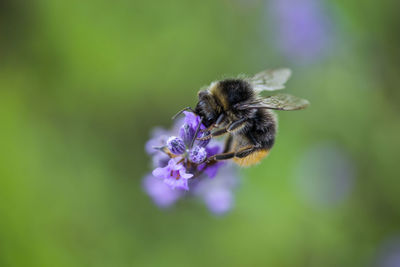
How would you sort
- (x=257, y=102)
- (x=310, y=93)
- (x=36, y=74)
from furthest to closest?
(x=310, y=93) → (x=36, y=74) → (x=257, y=102)

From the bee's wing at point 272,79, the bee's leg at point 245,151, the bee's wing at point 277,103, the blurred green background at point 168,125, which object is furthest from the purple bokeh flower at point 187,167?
the blurred green background at point 168,125

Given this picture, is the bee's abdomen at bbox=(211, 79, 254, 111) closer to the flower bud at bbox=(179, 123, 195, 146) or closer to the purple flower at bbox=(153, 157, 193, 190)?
the flower bud at bbox=(179, 123, 195, 146)

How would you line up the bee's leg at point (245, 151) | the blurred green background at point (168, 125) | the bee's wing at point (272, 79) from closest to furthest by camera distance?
the bee's leg at point (245, 151), the bee's wing at point (272, 79), the blurred green background at point (168, 125)

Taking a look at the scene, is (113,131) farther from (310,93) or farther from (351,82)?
(351,82)

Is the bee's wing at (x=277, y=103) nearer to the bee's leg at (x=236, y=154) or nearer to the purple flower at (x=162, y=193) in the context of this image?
the bee's leg at (x=236, y=154)

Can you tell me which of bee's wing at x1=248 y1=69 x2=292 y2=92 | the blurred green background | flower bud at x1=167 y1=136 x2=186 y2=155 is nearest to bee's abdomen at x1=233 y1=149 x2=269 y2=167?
flower bud at x1=167 y1=136 x2=186 y2=155

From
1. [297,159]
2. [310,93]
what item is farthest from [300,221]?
[310,93]

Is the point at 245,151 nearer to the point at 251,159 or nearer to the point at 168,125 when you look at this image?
the point at 251,159

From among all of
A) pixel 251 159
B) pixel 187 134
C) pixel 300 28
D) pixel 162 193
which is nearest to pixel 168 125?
pixel 162 193
